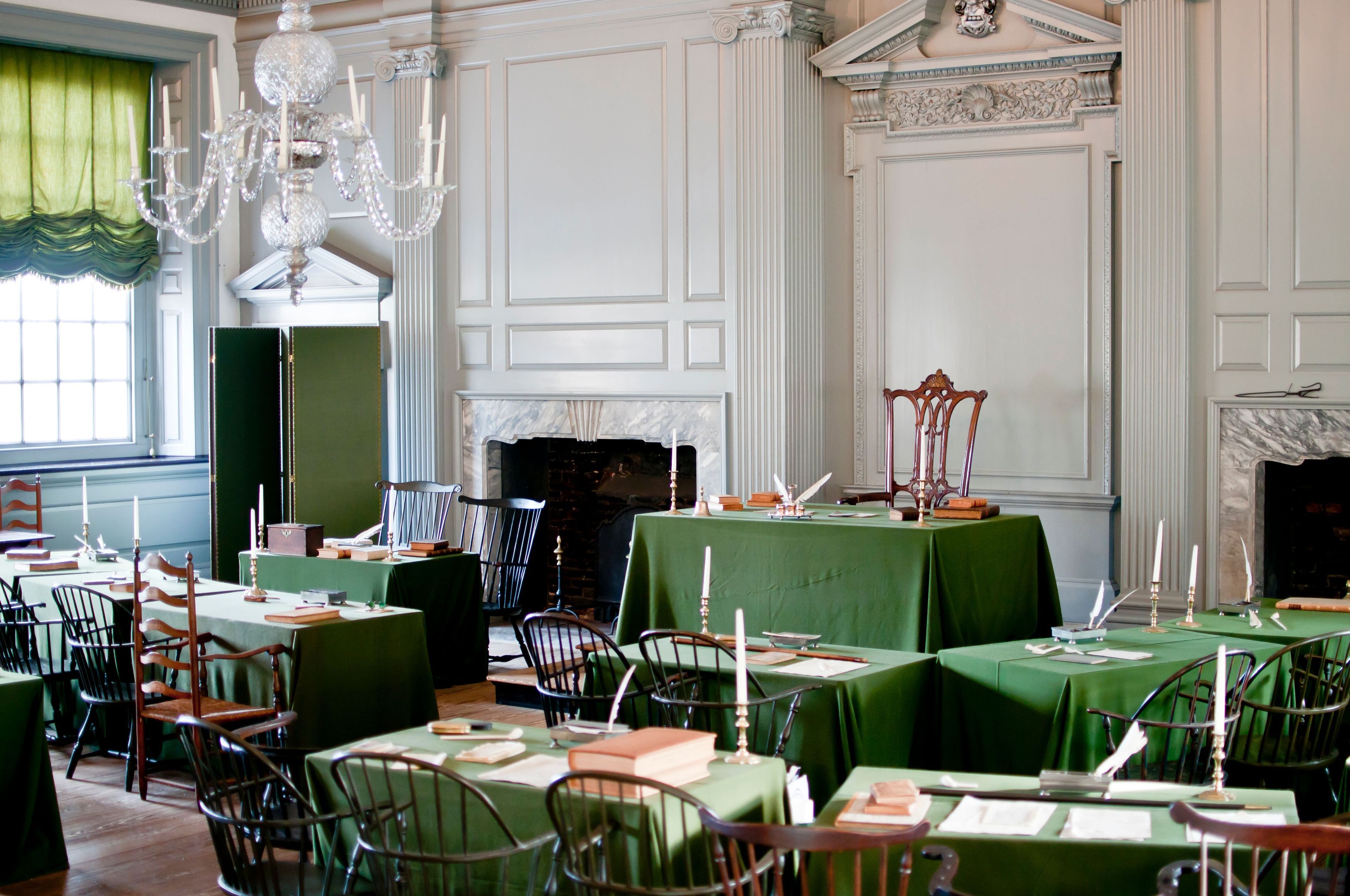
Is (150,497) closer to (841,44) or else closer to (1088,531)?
(841,44)

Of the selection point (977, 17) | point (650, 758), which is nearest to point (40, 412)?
point (977, 17)

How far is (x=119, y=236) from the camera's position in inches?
396

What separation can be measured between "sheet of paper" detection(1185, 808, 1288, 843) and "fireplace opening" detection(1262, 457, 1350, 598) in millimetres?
4613

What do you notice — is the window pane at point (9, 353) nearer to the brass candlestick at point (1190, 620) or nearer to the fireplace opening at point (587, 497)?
the fireplace opening at point (587, 497)

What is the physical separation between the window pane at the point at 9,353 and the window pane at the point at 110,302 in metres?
0.60

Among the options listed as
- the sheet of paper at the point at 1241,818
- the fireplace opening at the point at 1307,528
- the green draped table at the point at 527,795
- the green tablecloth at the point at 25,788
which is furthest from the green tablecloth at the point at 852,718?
the fireplace opening at the point at 1307,528

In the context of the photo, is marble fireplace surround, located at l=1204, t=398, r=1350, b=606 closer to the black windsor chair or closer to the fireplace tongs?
the fireplace tongs

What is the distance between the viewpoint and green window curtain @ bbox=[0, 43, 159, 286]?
9.49 metres

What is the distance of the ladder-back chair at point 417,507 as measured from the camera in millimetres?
8664

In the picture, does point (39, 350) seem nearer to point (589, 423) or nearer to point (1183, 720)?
point (589, 423)

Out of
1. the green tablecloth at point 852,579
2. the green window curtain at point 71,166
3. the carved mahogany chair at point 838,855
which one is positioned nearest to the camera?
the carved mahogany chair at point 838,855

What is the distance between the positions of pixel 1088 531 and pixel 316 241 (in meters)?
4.48

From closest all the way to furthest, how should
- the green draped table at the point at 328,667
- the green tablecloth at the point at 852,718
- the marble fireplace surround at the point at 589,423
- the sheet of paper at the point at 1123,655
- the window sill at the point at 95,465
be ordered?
1. the green tablecloth at the point at 852,718
2. the sheet of paper at the point at 1123,655
3. the green draped table at the point at 328,667
4. the marble fireplace surround at the point at 589,423
5. the window sill at the point at 95,465

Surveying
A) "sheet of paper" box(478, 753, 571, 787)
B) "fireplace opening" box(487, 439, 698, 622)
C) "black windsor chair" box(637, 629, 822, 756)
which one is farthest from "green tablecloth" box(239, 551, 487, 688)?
"sheet of paper" box(478, 753, 571, 787)
